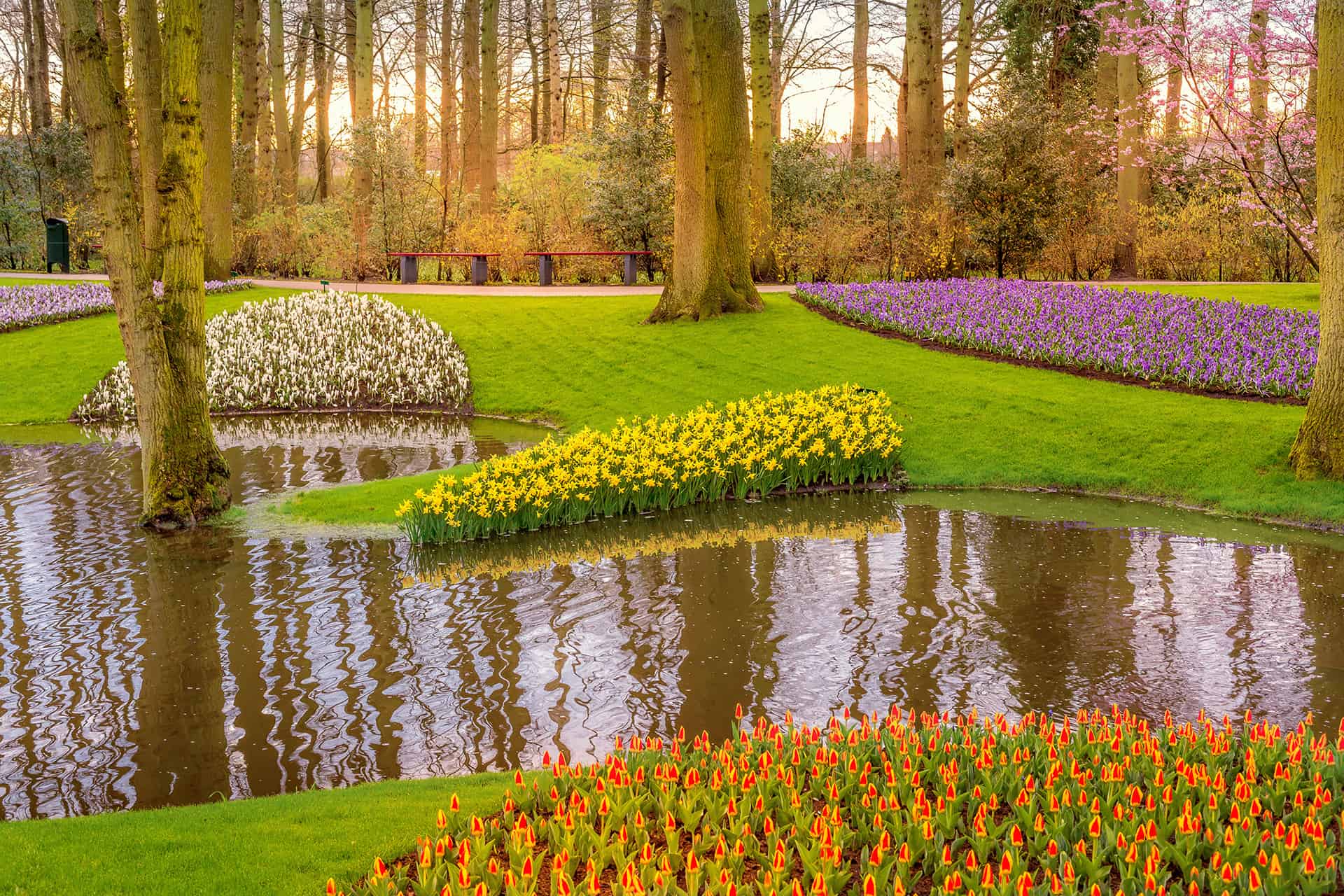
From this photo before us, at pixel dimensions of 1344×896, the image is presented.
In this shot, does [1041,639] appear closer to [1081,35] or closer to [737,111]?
[737,111]

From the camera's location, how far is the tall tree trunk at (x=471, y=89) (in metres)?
33.1

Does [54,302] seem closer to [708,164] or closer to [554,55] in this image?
[708,164]

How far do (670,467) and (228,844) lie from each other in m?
8.02

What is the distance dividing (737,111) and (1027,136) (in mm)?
7102

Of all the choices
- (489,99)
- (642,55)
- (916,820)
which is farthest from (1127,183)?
(916,820)

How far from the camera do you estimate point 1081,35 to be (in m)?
35.7

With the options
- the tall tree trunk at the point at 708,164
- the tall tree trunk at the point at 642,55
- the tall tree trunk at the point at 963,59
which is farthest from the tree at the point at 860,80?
the tall tree trunk at the point at 708,164

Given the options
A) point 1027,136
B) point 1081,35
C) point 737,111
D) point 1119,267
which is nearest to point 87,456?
point 737,111

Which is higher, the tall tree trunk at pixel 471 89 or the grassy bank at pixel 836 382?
the tall tree trunk at pixel 471 89

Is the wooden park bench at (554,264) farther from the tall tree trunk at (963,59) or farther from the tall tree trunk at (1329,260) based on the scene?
the tall tree trunk at (1329,260)

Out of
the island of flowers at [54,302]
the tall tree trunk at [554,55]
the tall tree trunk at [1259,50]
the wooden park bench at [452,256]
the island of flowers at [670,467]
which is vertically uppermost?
the tall tree trunk at [554,55]

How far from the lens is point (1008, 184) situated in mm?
24953

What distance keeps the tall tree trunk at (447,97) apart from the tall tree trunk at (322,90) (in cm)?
402

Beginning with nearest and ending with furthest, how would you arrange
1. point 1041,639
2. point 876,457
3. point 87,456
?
point 1041,639, point 876,457, point 87,456
